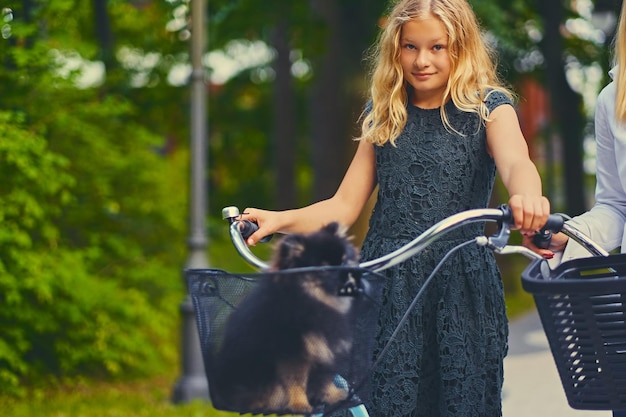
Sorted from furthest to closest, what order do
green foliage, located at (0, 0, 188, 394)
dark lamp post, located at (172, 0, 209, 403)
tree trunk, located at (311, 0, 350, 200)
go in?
tree trunk, located at (311, 0, 350, 200)
dark lamp post, located at (172, 0, 209, 403)
green foliage, located at (0, 0, 188, 394)

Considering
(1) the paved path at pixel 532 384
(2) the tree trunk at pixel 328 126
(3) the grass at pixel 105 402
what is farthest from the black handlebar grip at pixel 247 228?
(2) the tree trunk at pixel 328 126

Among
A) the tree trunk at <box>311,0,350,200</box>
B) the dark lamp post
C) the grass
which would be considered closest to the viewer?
the grass

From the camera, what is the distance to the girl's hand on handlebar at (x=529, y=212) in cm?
278

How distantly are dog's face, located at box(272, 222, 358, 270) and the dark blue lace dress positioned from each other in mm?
707

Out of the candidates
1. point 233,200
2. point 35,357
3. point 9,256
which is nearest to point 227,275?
point 9,256

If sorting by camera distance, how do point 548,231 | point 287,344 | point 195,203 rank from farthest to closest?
point 195,203
point 548,231
point 287,344

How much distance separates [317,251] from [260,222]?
0.67 metres

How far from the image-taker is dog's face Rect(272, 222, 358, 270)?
2.62 metres

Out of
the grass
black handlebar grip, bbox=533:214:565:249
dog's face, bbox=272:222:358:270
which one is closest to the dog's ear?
dog's face, bbox=272:222:358:270

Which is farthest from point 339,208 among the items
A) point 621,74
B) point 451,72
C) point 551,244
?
point 621,74

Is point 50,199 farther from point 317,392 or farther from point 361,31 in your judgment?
point 361,31

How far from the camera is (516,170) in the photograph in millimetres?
3133

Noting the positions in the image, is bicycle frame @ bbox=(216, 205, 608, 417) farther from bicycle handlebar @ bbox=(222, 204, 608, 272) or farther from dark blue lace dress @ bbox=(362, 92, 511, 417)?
dark blue lace dress @ bbox=(362, 92, 511, 417)

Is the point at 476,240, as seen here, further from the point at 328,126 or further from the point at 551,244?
the point at 328,126
